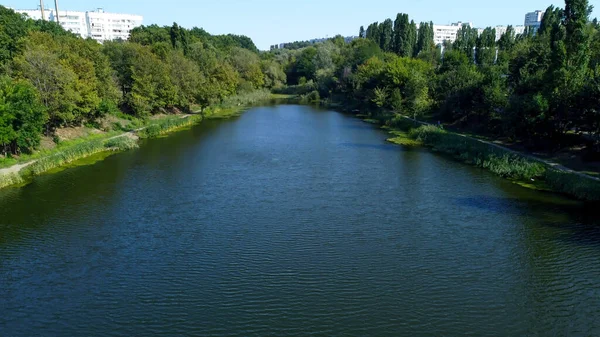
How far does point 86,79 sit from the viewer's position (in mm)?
43719

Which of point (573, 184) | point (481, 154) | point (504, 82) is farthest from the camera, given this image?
point (504, 82)

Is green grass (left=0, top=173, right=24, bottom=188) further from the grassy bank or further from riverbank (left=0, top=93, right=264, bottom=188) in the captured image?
the grassy bank

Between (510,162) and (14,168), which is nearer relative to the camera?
(14,168)

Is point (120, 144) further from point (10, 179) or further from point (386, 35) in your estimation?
point (386, 35)

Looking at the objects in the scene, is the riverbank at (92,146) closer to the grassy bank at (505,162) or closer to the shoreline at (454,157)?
the shoreline at (454,157)

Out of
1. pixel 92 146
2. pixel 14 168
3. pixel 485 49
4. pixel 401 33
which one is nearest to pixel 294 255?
pixel 14 168

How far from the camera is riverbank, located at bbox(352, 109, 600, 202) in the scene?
27125 millimetres

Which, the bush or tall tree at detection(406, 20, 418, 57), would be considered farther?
the bush

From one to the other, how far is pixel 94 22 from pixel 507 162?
152955 millimetres

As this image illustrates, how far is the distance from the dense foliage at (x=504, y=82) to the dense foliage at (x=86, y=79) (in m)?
25.6

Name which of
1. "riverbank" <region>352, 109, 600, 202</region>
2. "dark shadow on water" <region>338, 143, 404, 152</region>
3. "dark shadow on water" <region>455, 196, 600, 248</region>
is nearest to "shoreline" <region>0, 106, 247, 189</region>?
"dark shadow on water" <region>338, 143, 404, 152</region>

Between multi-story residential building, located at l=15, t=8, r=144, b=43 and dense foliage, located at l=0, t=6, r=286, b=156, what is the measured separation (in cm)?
7911

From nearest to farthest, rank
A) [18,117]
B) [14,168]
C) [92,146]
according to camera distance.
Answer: [14,168] < [18,117] < [92,146]

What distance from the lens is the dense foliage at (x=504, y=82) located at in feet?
107
